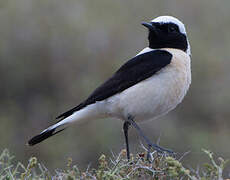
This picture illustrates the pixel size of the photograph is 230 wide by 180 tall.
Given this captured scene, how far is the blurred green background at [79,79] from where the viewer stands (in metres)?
9.11

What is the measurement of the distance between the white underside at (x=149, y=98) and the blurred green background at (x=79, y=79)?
2603mm

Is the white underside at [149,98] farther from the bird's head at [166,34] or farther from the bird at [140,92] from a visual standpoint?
the bird's head at [166,34]

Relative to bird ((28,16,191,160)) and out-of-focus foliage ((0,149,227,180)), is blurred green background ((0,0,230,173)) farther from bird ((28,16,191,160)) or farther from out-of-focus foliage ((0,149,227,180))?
out-of-focus foliage ((0,149,227,180))

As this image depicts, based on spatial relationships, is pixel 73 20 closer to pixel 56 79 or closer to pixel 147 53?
pixel 56 79

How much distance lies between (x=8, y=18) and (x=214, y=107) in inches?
160

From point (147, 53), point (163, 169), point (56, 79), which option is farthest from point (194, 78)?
point (163, 169)

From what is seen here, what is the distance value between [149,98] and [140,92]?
4.7 inches

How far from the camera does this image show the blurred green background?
911 centimetres

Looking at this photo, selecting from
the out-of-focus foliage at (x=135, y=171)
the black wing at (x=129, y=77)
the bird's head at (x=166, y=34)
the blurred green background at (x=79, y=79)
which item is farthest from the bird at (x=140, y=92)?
the blurred green background at (x=79, y=79)

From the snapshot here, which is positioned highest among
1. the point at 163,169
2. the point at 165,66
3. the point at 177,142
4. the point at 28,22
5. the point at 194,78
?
the point at 28,22

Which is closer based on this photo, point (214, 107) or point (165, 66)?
point (165, 66)

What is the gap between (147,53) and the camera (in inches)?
250

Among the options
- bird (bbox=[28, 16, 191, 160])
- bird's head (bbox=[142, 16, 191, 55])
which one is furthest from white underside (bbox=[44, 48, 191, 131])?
bird's head (bbox=[142, 16, 191, 55])

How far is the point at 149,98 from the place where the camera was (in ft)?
19.3
